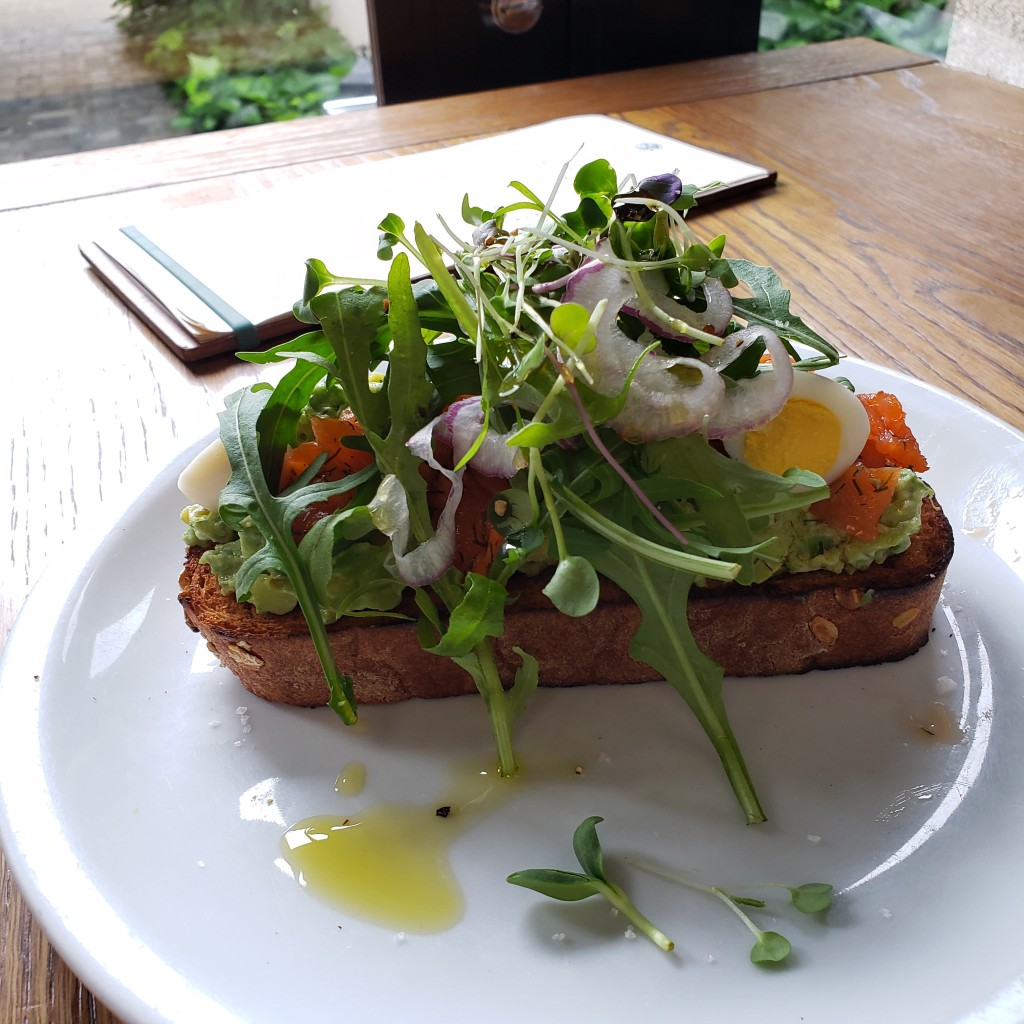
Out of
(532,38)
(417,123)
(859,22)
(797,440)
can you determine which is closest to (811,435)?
(797,440)

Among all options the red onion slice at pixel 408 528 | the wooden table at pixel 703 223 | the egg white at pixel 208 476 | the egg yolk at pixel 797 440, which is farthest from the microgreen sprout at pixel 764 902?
the egg white at pixel 208 476

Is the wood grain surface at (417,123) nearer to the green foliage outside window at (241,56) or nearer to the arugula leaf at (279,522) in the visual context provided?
the green foliage outside window at (241,56)

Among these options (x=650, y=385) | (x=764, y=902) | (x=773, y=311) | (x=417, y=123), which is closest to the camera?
(x=764, y=902)

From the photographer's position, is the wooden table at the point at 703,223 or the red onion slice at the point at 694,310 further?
the wooden table at the point at 703,223

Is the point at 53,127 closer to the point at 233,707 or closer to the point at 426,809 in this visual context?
the point at 233,707

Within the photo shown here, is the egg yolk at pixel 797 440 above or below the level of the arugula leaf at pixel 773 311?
below

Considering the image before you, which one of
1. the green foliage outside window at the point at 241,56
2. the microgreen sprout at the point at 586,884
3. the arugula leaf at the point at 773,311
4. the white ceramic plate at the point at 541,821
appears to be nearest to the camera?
the white ceramic plate at the point at 541,821

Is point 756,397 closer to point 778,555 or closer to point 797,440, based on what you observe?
point 797,440
